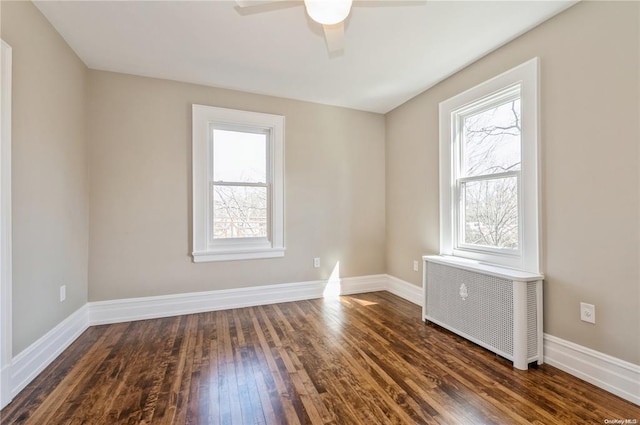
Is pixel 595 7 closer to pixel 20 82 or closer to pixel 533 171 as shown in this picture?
pixel 533 171

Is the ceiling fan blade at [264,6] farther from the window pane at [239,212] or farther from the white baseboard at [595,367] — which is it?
the white baseboard at [595,367]

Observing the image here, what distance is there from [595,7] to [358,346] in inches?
114

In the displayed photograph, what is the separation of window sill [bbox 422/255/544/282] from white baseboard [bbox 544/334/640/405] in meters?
0.48

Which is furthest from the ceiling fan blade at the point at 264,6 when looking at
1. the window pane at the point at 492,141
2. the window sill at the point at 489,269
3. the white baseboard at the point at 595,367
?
the white baseboard at the point at 595,367

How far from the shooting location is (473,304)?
7.76ft

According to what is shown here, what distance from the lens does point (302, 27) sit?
2184 millimetres

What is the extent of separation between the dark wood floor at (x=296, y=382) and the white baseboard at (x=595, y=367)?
0.19ft

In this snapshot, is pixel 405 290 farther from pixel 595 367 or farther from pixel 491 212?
pixel 595 367

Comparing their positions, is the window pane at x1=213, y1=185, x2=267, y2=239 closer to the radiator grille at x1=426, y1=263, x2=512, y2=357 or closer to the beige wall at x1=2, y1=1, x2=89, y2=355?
the beige wall at x1=2, y1=1, x2=89, y2=355

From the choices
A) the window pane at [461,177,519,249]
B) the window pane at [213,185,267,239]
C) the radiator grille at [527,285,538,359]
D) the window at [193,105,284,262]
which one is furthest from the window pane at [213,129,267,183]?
the radiator grille at [527,285,538,359]

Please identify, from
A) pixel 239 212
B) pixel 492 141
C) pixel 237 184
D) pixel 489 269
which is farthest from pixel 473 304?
pixel 237 184

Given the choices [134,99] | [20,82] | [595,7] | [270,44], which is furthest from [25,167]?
[595,7]

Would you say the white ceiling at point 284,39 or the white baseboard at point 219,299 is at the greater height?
the white ceiling at point 284,39

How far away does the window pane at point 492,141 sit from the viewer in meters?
2.39
